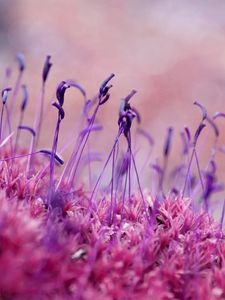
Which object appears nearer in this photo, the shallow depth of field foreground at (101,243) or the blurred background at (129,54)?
the shallow depth of field foreground at (101,243)

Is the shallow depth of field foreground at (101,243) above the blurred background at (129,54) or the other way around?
the other way around

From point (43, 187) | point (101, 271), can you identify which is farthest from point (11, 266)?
point (43, 187)

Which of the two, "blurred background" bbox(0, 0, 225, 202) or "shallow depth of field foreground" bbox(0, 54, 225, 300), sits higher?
"blurred background" bbox(0, 0, 225, 202)

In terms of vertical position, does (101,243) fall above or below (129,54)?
below

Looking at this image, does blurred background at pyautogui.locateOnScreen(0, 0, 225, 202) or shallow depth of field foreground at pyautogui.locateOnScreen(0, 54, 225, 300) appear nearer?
shallow depth of field foreground at pyautogui.locateOnScreen(0, 54, 225, 300)

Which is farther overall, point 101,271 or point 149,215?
point 149,215

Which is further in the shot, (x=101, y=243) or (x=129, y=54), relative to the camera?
(x=129, y=54)

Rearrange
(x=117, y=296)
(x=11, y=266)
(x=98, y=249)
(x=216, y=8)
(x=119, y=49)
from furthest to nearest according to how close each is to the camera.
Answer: (x=216, y=8)
(x=119, y=49)
(x=98, y=249)
(x=117, y=296)
(x=11, y=266)

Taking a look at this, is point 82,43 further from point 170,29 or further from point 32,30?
point 170,29
